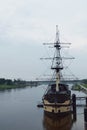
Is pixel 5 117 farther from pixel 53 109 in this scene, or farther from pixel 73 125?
pixel 73 125

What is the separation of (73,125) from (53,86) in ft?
63.3

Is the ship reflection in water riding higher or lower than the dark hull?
lower

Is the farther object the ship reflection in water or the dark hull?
the dark hull

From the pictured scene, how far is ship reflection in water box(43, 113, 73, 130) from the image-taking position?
47600 mm

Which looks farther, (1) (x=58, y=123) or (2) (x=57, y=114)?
(2) (x=57, y=114)

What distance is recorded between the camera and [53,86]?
66812 mm

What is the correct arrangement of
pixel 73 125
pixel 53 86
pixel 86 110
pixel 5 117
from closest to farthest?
1. pixel 86 110
2. pixel 73 125
3. pixel 5 117
4. pixel 53 86

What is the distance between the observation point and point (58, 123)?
166 feet

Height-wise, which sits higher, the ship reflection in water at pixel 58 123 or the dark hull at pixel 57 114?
the dark hull at pixel 57 114

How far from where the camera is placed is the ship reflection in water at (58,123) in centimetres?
4760

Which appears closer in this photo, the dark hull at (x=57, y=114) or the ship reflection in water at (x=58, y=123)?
the ship reflection in water at (x=58, y=123)

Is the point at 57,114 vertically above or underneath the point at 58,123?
above

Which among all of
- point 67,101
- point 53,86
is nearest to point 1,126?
point 67,101

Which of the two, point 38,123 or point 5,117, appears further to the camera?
point 5,117
